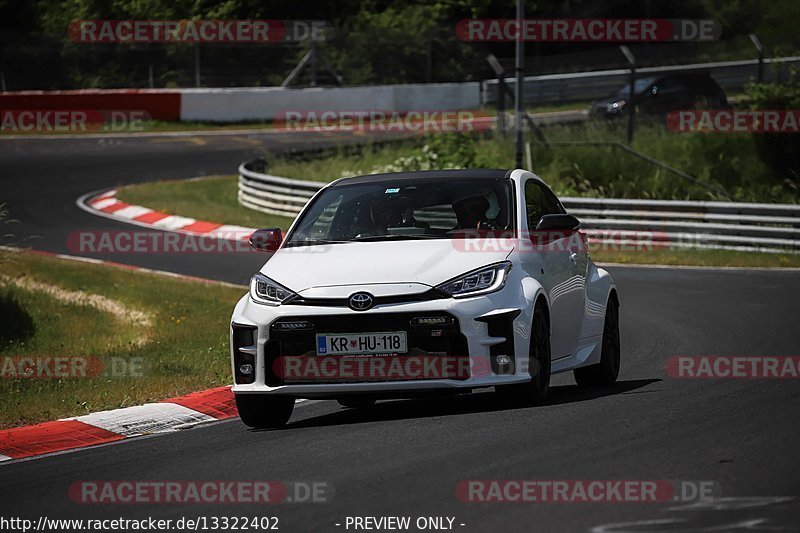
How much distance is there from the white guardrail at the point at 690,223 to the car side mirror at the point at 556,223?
14294mm

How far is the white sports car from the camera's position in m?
8.84

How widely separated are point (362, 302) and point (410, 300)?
0.28m

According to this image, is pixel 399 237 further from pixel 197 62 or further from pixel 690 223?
pixel 197 62

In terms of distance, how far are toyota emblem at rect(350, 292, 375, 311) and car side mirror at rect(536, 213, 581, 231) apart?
1.46 metres

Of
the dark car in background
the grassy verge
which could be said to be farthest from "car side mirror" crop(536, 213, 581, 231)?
the dark car in background

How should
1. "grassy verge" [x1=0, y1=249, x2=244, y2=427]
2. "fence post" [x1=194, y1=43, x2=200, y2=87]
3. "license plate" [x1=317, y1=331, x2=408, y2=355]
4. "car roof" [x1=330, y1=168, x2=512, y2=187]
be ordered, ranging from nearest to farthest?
1. "license plate" [x1=317, y1=331, x2=408, y2=355]
2. "car roof" [x1=330, y1=168, x2=512, y2=187]
3. "grassy verge" [x1=0, y1=249, x2=244, y2=427]
4. "fence post" [x1=194, y1=43, x2=200, y2=87]

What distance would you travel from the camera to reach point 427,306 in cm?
882

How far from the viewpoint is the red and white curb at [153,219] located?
2733cm

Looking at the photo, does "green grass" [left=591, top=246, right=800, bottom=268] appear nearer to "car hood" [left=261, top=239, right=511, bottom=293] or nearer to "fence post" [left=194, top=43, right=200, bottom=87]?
"car hood" [left=261, top=239, right=511, bottom=293]

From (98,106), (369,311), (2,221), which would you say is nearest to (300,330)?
(369,311)

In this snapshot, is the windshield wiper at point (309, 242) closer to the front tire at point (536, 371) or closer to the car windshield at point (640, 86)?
the front tire at point (536, 371)

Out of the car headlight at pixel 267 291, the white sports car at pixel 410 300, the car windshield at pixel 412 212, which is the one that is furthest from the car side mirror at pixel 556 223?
the car headlight at pixel 267 291

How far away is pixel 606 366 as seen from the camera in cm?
1106

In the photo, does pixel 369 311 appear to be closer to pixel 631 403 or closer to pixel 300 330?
pixel 300 330
